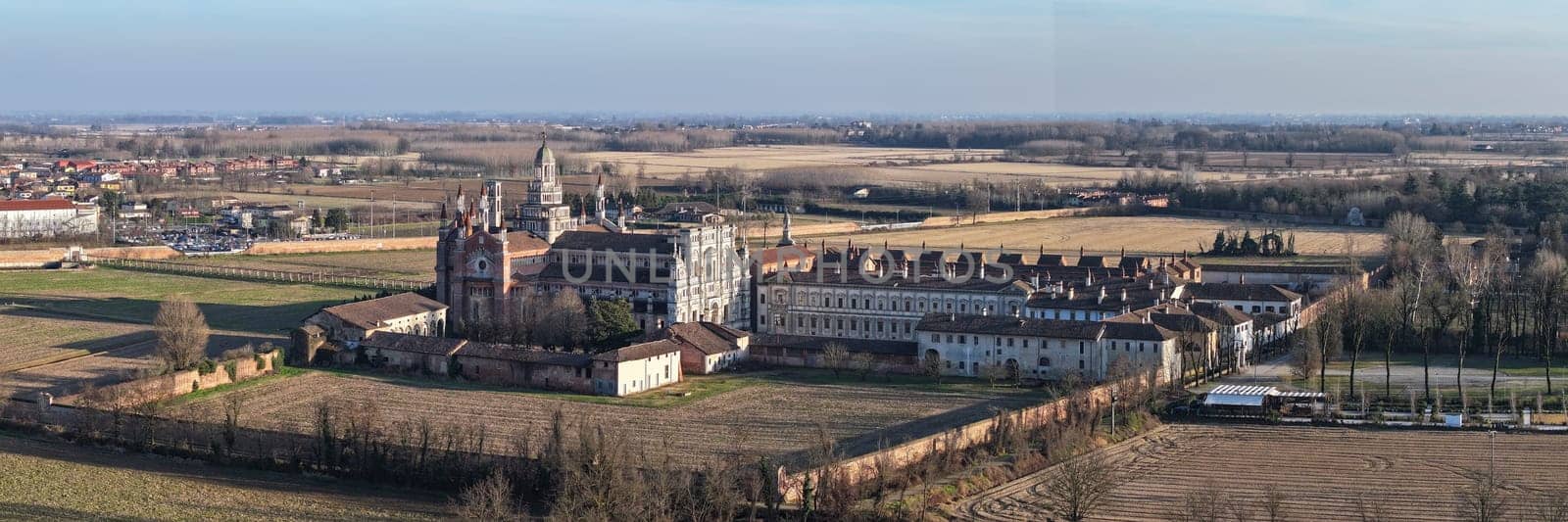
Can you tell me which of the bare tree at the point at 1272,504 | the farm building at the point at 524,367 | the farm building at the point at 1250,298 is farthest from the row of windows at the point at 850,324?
the bare tree at the point at 1272,504

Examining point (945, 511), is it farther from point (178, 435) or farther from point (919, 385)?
point (178, 435)

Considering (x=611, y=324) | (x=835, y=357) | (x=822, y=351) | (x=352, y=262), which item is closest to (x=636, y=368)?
(x=611, y=324)

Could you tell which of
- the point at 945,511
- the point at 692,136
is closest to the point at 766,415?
the point at 945,511

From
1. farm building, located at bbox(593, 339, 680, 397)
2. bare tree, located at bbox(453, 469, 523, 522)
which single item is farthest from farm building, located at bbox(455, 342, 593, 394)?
bare tree, located at bbox(453, 469, 523, 522)

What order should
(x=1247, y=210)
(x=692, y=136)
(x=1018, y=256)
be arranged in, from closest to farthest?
1. (x=1018, y=256)
2. (x=1247, y=210)
3. (x=692, y=136)

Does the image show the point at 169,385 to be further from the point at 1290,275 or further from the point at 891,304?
the point at 1290,275
